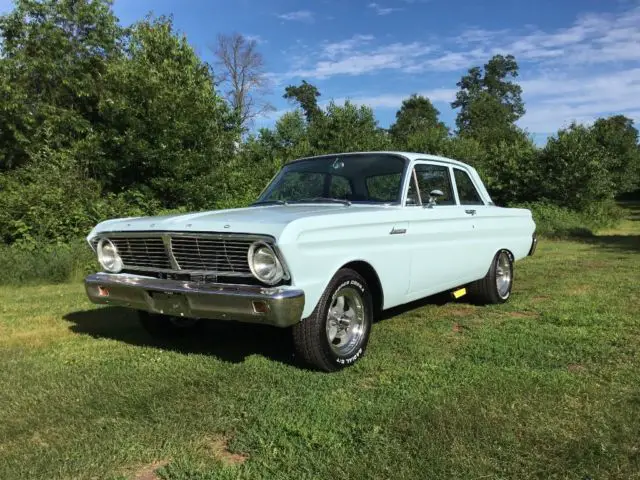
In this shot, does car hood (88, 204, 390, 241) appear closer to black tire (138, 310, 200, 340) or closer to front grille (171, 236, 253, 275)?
front grille (171, 236, 253, 275)

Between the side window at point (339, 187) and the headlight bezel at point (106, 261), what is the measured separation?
1.98 metres

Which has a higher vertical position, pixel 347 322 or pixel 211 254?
pixel 211 254

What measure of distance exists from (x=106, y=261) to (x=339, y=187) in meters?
2.19

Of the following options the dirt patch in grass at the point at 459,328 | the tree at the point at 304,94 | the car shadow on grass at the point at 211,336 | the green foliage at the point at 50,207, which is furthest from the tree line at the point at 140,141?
the tree at the point at 304,94

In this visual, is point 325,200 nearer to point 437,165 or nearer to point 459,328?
point 437,165

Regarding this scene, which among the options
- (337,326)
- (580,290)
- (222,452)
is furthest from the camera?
(580,290)

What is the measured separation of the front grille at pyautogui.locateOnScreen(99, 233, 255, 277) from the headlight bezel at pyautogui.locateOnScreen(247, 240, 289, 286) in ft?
0.21

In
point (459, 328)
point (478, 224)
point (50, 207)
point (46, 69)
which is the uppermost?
point (46, 69)

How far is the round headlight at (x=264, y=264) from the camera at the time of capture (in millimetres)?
3873

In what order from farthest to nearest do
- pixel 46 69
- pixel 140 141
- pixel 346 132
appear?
pixel 346 132, pixel 46 69, pixel 140 141

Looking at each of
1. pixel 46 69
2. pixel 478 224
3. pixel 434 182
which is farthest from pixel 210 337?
pixel 46 69

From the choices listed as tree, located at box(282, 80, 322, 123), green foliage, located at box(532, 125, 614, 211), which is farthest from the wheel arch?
tree, located at box(282, 80, 322, 123)

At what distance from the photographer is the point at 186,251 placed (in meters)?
4.29

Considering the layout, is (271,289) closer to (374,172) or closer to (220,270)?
(220,270)
